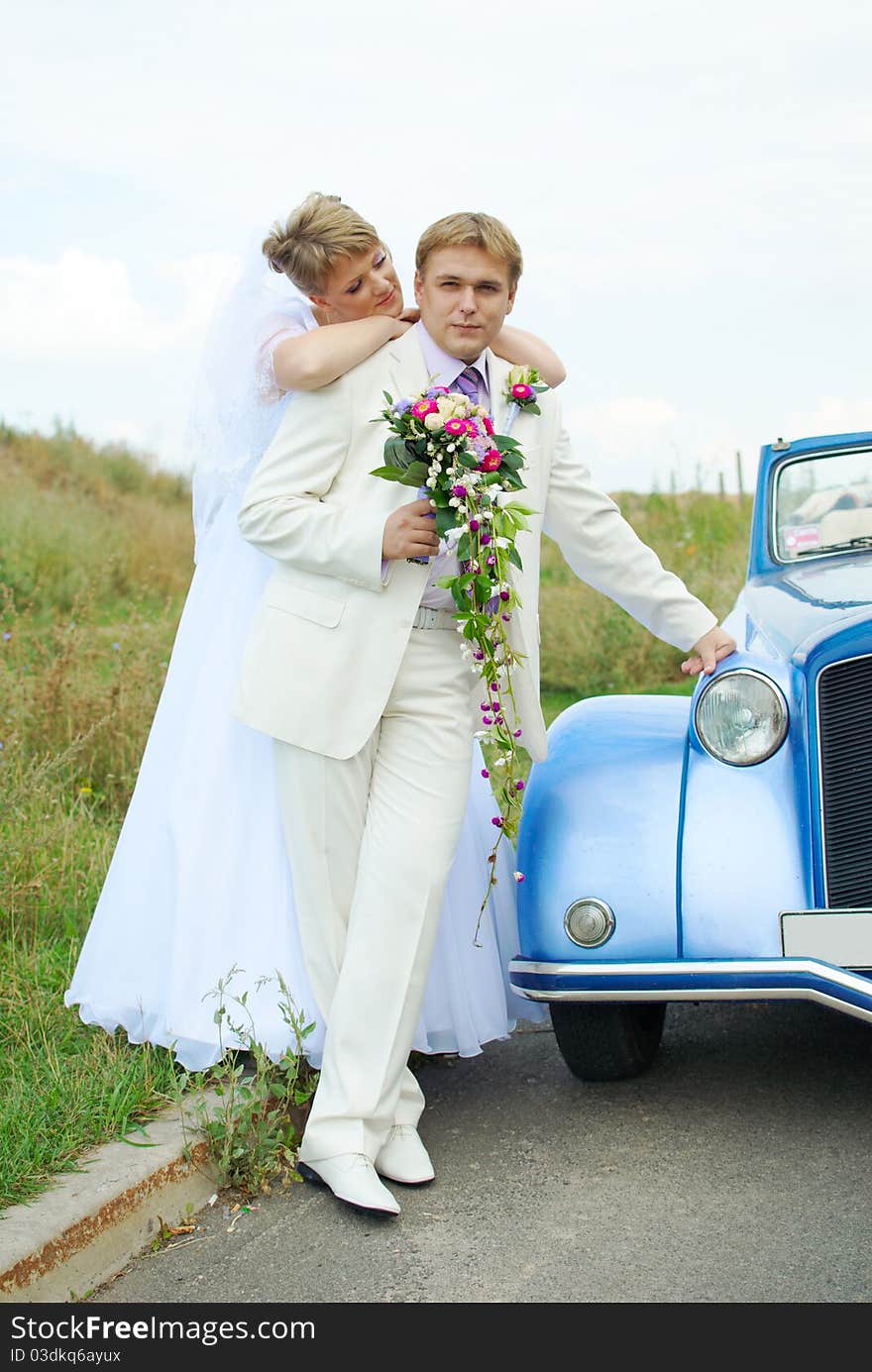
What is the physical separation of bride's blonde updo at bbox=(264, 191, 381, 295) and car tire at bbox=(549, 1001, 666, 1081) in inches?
75.4

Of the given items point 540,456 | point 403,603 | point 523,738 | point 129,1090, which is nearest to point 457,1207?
point 129,1090

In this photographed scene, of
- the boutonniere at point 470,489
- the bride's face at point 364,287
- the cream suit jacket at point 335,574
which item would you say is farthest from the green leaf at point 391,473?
the bride's face at point 364,287

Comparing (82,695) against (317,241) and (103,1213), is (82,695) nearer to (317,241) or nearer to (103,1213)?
(317,241)

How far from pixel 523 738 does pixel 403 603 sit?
1.63 feet

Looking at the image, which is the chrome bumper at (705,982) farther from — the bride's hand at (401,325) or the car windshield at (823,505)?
the car windshield at (823,505)

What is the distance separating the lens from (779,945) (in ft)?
10.7

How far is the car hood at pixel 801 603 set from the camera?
3.65m

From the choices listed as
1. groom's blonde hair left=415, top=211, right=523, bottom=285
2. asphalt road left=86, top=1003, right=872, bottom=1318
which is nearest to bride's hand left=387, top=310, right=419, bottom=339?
groom's blonde hair left=415, top=211, right=523, bottom=285

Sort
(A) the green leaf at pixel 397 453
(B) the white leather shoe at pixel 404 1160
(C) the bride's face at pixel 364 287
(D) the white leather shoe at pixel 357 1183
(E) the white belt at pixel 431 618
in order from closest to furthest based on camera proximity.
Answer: (D) the white leather shoe at pixel 357 1183 → (A) the green leaf at pixel 397 453 → (B) the white leather shoe at pixel 404 1160 → (E) the white belt at pixel 431 618 → (C) the bride's face at pixel 364 287

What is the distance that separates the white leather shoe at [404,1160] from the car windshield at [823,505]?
2323 mm

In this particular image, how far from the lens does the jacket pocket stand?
3.35 meters

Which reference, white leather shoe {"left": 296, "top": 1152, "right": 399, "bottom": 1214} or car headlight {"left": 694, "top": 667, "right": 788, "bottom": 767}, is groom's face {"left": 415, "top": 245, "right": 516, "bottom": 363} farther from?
white leather shoe {"left": 296, "top": 1152, "right": 399, "bottom": 1214}

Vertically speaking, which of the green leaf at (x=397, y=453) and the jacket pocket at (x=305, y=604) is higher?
the green leaf at (x=397, y=453)
